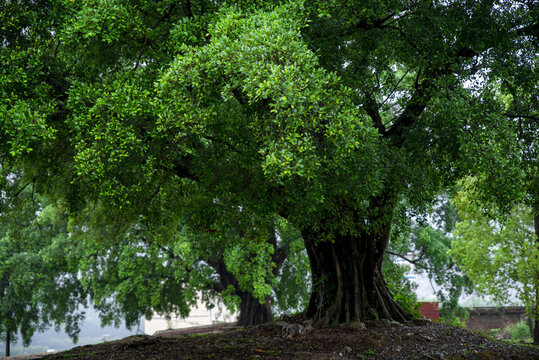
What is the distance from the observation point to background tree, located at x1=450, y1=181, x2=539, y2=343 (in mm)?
18234

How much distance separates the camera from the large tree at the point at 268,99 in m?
7.57

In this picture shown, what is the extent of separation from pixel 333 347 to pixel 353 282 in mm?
2730

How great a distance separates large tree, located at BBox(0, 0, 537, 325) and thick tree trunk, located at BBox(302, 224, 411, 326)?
6.83 ft

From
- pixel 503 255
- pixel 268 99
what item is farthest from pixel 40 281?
pixel 503 255

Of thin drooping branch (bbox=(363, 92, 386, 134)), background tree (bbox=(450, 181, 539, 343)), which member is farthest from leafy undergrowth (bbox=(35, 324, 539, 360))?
background tree (bbox=(450, 181, 539, 343))

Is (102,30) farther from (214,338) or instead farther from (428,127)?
(214,338)

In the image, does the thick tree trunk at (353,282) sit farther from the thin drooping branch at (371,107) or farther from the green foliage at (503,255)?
the green foliage at (503,255)

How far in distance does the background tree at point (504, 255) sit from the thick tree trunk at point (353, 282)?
23.5ft

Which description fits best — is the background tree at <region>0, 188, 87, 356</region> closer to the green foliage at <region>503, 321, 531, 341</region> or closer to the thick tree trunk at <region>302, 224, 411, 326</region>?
the thick tree trunk at <region>302, 224, 411, 326</region>

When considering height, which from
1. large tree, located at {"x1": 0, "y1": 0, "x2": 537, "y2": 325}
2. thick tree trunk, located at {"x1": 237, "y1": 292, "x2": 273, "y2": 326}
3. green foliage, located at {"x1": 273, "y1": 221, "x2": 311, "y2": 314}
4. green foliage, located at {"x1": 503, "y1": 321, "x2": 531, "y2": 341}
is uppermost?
large tree, located at {"x1": 0, "y1": 0, "x2": 537, "y2": 325}

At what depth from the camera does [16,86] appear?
8.95 metres

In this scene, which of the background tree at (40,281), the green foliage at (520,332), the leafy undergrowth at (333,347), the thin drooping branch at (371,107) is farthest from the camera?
the green foliage at (520,332)

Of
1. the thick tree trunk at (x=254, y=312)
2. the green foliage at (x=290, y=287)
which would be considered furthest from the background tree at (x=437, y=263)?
the thick tree trunk at (x=254, y=312)

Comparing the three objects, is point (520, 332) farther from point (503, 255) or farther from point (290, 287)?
point (290, 287)
